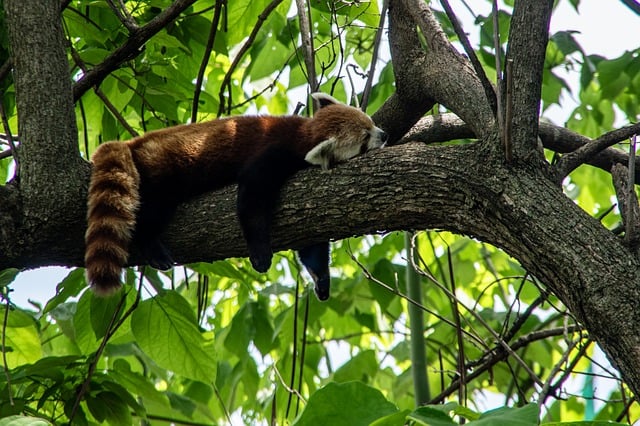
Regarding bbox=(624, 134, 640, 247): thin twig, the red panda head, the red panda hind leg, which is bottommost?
bbox=(624, 134, 640, 247): thin twig

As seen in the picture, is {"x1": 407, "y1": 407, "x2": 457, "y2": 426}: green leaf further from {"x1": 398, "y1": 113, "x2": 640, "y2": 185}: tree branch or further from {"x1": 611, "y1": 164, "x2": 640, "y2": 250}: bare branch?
{"x1": 398, "y1": 113, "x2": 640, "y2": 185}: tree branch

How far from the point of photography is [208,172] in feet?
10.7

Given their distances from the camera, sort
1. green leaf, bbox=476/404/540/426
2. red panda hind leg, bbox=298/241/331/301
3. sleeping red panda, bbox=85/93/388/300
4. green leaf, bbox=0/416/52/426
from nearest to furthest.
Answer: green leaf, bbox=476/404/540/426
green leaf, bbox=0/416/52/426
sleeping red panda, bbox=85/93/388/300
red panda hind leg, bbox=298/241/331/301

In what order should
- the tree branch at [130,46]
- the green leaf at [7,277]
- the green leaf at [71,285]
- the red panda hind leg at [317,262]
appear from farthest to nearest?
the red panda hind leg at [317,262] → the green leaf at [71,285] → the tree branch at [130,46] → the green leaf at [7,277]

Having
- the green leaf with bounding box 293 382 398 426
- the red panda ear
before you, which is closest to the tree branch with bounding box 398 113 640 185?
the red panda ear

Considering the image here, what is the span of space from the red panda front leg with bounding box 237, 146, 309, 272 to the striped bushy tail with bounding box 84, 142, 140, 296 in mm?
429

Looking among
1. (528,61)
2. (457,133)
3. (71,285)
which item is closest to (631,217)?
(528,61)

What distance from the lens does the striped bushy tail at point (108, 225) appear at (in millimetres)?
2451

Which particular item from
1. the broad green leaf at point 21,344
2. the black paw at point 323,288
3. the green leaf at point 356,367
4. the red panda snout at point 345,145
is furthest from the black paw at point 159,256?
the green leaf at point 356,367

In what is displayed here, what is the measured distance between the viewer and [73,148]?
8.24ft

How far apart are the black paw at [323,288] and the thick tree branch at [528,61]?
1.66 m

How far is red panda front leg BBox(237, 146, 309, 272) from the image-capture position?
2590 mm

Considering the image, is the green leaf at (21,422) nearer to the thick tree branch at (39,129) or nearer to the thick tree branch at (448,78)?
the thick tree branch at (39,129)

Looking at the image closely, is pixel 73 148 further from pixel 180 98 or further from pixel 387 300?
pixel 387 300
